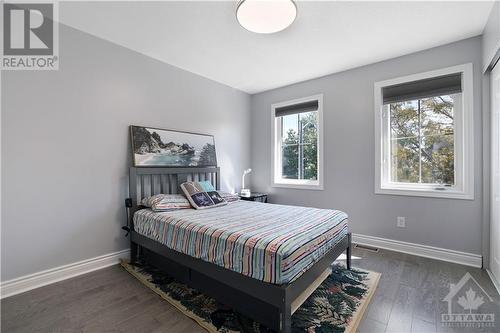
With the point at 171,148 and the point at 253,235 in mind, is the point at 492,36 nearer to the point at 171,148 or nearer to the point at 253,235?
the point at 253,235

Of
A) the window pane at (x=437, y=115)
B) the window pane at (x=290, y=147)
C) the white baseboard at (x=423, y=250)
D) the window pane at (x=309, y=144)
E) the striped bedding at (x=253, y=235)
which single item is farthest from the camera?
the window pane at (x=290, y=147)

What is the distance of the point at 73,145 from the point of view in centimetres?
243

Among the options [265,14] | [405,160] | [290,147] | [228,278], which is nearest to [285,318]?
[228,278]

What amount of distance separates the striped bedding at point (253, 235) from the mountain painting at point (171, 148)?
70 cm

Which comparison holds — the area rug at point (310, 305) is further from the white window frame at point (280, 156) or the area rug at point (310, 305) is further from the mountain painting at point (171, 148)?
the white window frame at point (280, 156)

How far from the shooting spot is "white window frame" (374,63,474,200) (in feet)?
8.50

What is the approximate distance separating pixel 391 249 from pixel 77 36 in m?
4.45

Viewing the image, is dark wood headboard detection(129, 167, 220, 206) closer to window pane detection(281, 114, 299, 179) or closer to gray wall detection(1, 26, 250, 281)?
gray wall detection(1, 26, 250, 281)

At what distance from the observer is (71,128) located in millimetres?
2416

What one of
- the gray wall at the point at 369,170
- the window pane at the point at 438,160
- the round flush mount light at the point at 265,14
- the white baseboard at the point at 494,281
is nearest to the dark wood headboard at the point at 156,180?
the gray wall at the point at 369,170

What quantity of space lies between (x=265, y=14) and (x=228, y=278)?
2.06m

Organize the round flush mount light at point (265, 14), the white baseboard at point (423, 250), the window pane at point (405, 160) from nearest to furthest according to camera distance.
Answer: the round flush mount light at point (265, 14) < the white baseboard at point (423, 250) < the window pane at point (405, 160)

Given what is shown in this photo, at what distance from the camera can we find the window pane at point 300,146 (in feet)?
12.9

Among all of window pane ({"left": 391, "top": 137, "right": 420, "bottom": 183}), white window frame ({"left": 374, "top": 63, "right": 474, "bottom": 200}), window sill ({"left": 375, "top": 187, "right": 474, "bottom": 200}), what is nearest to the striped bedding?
window sill ({"left": 375, "top": 187, "right": 474, "bottom": 200})
